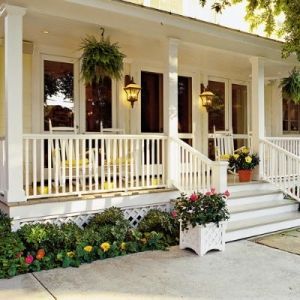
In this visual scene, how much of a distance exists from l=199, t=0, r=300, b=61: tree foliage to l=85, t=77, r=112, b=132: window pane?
2345mm

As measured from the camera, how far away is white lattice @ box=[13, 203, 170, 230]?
477cm

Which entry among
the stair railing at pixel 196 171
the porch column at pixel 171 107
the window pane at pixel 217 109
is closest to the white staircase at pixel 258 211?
the stair railing at pixel 196 171

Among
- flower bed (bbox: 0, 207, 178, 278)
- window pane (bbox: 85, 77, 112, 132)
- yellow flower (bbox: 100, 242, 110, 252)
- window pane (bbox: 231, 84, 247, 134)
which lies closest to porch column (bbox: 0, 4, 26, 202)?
flower bed (bbox: 0, 207, 178, 278)

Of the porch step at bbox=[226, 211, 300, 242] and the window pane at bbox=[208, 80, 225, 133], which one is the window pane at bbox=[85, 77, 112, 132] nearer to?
the window pane at bbox=[208, 80, 225, 133]

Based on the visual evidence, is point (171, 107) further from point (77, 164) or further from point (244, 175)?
point (244, 175)

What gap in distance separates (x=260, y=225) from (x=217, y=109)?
152 inches

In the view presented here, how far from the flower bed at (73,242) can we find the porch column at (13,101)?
1.45 ft

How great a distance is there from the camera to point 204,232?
4.71 meters

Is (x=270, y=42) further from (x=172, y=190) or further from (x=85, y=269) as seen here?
(x=85, y=269)

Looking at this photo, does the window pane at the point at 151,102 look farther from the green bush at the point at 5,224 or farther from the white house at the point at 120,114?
the green bush at the point at 5,224

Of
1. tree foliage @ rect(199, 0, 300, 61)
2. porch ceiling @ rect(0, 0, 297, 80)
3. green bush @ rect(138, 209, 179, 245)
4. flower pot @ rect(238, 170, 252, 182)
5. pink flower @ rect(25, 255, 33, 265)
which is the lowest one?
pink flower @ rect(25, 255, 33, 265)

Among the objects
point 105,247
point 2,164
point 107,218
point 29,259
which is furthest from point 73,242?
point 2,164

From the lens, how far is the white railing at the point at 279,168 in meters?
6.97

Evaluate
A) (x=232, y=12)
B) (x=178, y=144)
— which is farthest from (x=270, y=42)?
(x=178, y=144)
